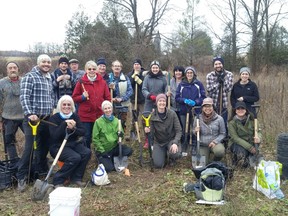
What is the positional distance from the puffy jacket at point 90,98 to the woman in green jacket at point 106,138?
14.1 inches

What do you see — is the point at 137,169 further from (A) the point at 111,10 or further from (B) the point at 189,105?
(A) the point at 111,10

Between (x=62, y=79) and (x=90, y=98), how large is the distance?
2.33 feet

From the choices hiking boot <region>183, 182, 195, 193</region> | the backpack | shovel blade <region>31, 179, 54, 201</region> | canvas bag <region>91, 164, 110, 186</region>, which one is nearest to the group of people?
canvas bag <region>91, 164, 110, 186</region>

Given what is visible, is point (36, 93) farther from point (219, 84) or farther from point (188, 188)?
point (219, 84)

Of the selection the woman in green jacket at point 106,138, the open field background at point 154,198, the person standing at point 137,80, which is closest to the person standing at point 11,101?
the open field background at point 154,198

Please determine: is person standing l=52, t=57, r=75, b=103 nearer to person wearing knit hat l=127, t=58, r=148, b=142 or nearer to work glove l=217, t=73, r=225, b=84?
person wearing knit hat l=127, t=58, r=148, b=142

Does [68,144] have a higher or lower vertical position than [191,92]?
lower

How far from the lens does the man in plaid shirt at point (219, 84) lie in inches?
259

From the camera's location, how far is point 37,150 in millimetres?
5137

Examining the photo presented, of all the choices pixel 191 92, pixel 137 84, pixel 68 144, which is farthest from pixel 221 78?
pixel 68 144

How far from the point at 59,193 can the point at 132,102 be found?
4161 millimetres

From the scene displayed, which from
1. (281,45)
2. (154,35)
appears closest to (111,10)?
(154,35)

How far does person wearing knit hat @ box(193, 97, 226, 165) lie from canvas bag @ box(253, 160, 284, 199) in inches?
47.5

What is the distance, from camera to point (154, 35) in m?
24.4
